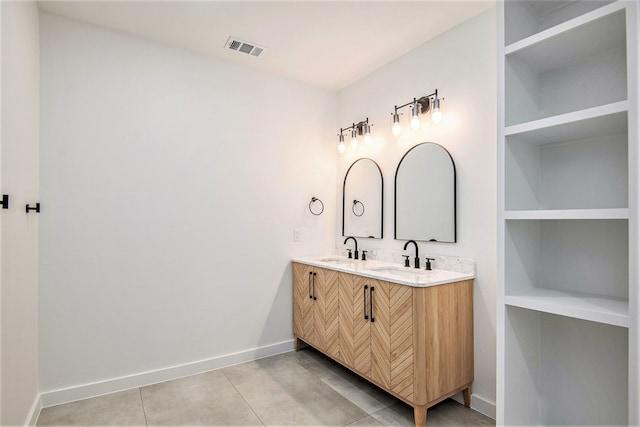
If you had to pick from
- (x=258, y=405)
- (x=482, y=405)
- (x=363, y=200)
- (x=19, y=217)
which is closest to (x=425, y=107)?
(x=363, y=200)

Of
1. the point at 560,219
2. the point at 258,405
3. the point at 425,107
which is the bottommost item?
the point at 258,405

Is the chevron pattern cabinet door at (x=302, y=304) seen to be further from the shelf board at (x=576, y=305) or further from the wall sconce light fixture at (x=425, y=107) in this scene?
Answer: the shelf board at (x=576, y=305)

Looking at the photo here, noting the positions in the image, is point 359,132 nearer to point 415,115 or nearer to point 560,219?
point 415,115

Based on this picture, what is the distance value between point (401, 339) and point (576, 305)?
104 centimetres

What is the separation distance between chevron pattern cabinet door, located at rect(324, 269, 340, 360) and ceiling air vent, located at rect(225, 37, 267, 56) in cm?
199

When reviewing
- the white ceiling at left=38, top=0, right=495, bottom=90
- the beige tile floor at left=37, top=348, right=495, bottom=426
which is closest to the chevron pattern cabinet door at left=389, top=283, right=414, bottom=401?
the beige tile floor at left=37, top=348, right=495, bottom=426

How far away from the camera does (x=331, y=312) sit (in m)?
2.86

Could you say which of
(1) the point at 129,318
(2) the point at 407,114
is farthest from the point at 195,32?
(1) the point at 129,318

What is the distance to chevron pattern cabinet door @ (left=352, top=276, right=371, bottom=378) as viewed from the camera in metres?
2.46

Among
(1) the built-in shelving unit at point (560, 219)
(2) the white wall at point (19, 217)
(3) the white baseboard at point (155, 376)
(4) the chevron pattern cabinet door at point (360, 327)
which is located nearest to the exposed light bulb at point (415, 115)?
(1) the built-in shelving unit at point (560, 219)

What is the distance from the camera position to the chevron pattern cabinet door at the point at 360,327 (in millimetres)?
2461

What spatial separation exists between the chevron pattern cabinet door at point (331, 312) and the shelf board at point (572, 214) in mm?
1526

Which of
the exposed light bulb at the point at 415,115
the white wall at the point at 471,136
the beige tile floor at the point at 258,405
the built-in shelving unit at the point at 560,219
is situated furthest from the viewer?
the exposed light bulb at the point at 415,115

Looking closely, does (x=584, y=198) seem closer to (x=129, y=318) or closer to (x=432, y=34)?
(x=432, y=34)
